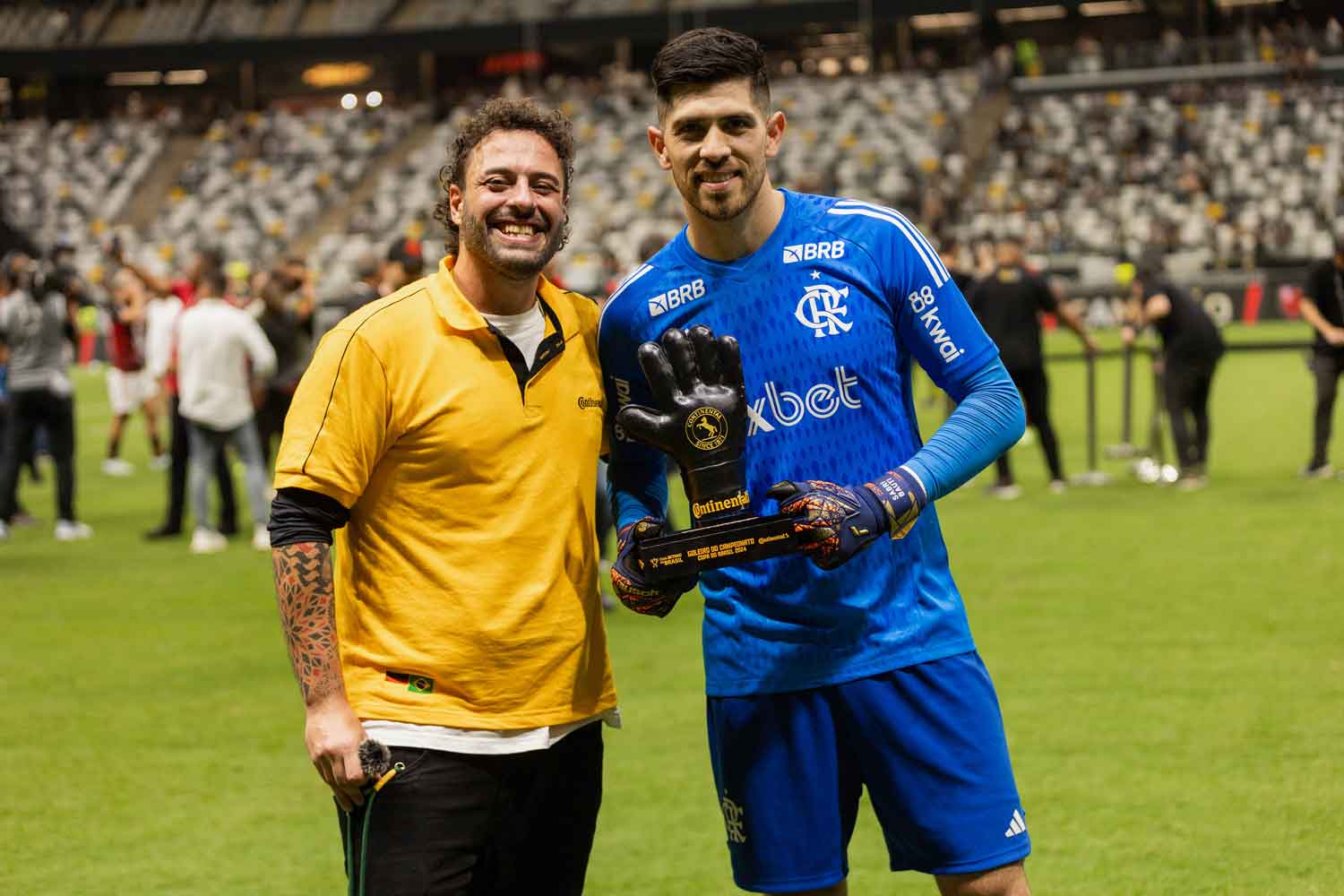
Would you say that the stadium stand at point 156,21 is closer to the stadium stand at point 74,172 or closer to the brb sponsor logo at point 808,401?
the stadium stand at point 74,172

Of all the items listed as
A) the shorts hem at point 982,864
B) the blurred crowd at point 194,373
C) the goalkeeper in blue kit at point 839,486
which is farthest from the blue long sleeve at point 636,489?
the blurred crowd at point 194,373

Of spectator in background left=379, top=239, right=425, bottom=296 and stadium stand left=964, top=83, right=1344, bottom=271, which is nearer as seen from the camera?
Result: spectator in background left=379, top=239, right=425, bottom=296

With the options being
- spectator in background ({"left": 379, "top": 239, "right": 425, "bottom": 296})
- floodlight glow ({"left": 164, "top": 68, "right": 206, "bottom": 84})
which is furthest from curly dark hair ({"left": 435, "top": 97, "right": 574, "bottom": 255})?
floodlight glow ({"left": 164, "top": 68, "right": 206, "bottom": 84})

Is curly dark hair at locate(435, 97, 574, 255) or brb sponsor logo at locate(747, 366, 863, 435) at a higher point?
curly dark hair at locate(435, 97, 574, 255)

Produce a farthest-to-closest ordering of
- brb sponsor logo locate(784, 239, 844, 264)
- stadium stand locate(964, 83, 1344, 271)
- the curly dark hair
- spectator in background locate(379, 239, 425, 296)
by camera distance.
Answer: stadium stand locate(964, 83, 1344, 271), spectator in background locate(379, 239, 425, 296), brb sponsor logo locate(784, 239, 844, 264), the curly dark hair

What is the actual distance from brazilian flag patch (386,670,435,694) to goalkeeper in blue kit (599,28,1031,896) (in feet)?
1.40

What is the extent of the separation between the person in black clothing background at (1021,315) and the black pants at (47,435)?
758 cm

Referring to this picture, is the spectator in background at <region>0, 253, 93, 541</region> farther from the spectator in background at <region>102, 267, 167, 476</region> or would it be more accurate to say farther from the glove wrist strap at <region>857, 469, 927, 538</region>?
the glove wrist strap at <region>857, 469, 927, 538</region>

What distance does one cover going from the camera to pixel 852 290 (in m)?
3.46

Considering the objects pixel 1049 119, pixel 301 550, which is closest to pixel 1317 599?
pixel 301 550

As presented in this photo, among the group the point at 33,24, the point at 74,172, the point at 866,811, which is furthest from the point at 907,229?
the point at 33,24

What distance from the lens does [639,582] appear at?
327 centimetres

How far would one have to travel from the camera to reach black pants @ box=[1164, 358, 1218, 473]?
46.3 feet

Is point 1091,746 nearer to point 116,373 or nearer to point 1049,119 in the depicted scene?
point 116,373
